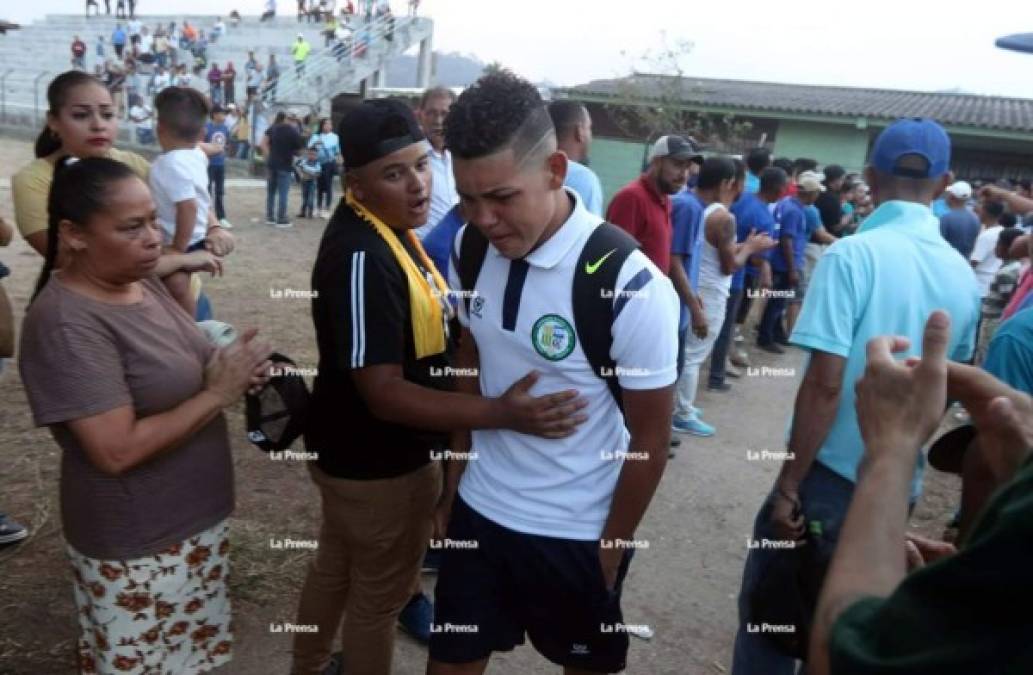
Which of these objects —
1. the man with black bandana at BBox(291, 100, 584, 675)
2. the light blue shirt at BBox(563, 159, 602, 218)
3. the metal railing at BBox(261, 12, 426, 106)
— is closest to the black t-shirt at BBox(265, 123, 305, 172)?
the light blue shirt at BBox(563, 159, 602, 218)

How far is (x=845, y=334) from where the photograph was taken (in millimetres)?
2203

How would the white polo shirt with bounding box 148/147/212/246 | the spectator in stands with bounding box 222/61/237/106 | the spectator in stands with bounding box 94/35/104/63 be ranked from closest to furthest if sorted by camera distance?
the white polo shirt with bounding box 148/147/212/246 → the spectator in stands with bounding box 222/61/237/106 → the spectator in stands with bounding box 94/35/104/63

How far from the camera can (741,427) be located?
5.80 meters

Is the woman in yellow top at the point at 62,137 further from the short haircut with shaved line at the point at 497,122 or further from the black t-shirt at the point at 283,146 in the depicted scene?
the black t-shirt at the point at 283,146

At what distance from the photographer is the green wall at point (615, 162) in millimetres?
19219

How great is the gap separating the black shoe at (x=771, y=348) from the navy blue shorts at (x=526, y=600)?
652 cm

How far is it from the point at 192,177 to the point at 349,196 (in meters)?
1.93

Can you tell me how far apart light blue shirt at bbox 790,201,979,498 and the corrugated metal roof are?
1612 centimetres

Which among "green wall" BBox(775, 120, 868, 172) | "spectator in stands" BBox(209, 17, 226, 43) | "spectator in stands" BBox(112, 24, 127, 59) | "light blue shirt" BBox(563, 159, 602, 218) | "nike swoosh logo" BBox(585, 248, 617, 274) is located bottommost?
"nike swoosh logo" BBox(585, 248, 617, 274)

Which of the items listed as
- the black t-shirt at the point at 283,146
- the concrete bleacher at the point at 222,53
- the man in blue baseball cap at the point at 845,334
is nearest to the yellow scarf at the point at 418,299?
the man in blue baseball cap at the point at 845,334

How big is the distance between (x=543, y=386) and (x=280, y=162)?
11.1 meters

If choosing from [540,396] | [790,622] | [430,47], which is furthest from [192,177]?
[430,47]

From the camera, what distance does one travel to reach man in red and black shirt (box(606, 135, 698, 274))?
14.7ft

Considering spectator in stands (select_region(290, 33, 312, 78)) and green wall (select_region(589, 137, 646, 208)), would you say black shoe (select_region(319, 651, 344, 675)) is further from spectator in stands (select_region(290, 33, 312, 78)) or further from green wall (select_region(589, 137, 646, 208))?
spectator in stands (select_region(290, 33, 312, 78))
